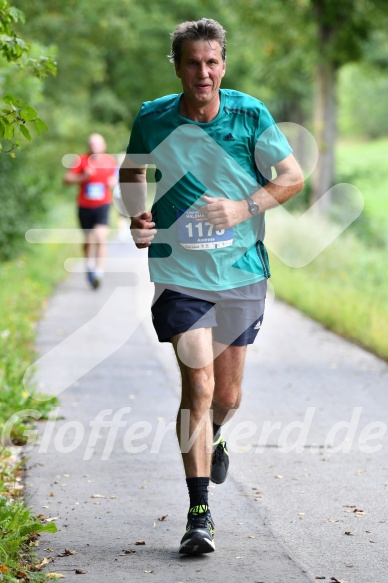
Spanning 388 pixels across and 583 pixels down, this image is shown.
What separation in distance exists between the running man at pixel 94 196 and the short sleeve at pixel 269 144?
35.0ft

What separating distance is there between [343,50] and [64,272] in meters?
7.45

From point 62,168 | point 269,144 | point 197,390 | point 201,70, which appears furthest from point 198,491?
point 62,168

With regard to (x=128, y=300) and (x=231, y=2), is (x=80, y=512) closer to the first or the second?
(x=128, y=300)

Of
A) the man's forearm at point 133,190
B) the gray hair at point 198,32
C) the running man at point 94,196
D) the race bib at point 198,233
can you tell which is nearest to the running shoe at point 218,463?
the race bib at point 198,233

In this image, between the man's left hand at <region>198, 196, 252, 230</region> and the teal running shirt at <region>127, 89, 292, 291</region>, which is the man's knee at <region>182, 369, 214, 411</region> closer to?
the teal running shirt at <region>127, 89, 292, 291</region>

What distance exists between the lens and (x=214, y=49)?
198 inches

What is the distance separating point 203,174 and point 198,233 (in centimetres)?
28

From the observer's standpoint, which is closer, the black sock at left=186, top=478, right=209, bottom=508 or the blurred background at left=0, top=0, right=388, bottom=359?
the black sock at left=186, top=478, right=209, bottom=508

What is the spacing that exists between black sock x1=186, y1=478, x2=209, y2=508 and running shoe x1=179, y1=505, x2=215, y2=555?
0.03 metres

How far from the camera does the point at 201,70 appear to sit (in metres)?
4.98

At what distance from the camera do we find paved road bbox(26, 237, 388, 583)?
479 centimetres

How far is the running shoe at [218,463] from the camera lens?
566 centimetres

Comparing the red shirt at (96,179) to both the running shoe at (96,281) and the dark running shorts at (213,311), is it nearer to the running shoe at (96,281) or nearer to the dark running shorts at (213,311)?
the running shoe at (96,281)

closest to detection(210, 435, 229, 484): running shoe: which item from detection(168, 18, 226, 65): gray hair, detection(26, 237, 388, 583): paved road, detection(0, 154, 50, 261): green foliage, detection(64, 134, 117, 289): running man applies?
detection(26, 237, 388, 583): paved road
